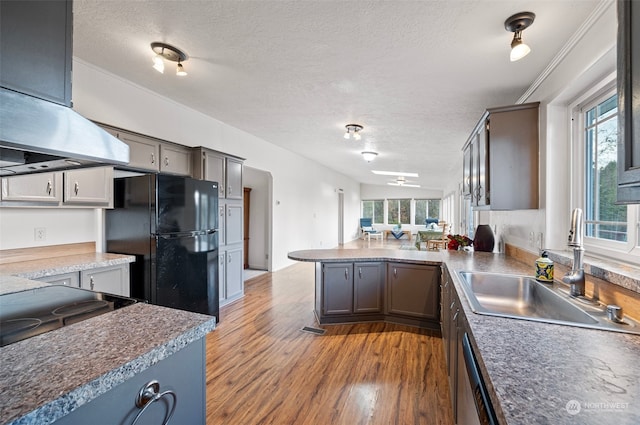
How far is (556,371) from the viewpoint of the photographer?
81cm

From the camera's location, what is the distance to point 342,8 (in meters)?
1.74

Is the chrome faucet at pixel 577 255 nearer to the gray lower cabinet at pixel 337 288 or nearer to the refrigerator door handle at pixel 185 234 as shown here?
the gray lower cabinet at pixel 337 288

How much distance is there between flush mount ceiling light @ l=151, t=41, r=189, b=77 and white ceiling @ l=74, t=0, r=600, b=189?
6 cm

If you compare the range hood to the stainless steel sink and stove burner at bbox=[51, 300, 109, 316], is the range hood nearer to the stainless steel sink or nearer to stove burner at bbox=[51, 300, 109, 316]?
stove burner at bbox=[51, 300, 109, 316]

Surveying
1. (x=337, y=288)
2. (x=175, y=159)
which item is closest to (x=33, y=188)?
(x=175, y=159)

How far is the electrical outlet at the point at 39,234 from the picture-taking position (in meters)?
→ 2.41

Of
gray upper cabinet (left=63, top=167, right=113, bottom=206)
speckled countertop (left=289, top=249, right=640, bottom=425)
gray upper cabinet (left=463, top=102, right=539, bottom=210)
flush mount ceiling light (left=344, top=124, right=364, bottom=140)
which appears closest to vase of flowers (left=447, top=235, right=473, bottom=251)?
gray upper cabinet (left=463, top=102, right=539, bottom=210)

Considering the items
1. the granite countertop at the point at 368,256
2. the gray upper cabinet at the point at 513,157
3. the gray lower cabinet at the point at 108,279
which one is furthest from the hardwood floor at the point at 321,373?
the gray upper cabinet at the point at 513,157

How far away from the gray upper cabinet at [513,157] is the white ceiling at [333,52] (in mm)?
415

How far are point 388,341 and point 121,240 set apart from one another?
281cm

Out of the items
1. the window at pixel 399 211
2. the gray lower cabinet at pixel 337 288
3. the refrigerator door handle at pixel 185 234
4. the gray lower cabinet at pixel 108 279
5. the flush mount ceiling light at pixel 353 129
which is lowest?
the gray lower cabinet at pixel 337 288

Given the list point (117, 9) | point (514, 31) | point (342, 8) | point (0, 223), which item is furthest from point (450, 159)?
point (0, 223)

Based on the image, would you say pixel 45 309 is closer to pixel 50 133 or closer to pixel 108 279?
pixel 50 133

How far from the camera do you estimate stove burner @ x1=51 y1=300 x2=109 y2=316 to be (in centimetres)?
108
